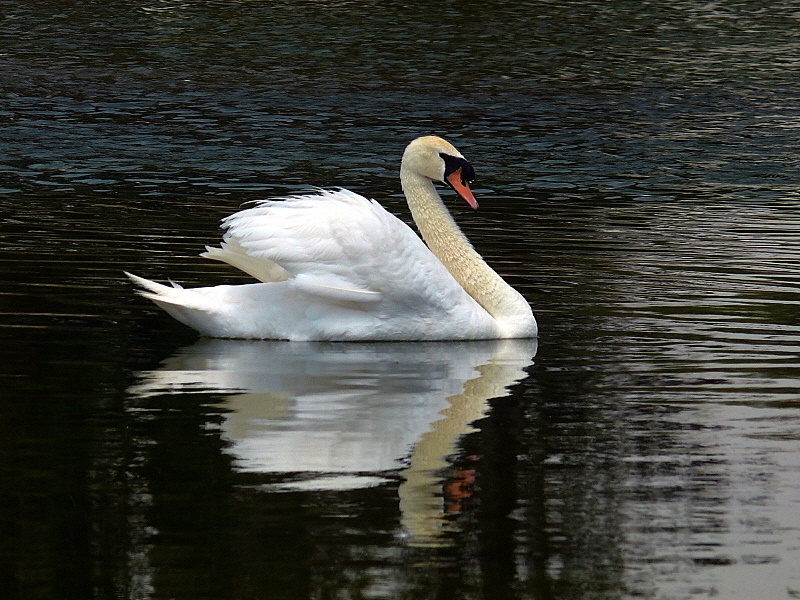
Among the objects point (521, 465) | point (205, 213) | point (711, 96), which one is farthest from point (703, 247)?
point (711, 96)

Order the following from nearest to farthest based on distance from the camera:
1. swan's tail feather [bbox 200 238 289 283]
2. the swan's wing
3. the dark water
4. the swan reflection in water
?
the dark water
the swan reflection in water
the swan's wing
swan's tail feather [bbox 200 238 289 283]

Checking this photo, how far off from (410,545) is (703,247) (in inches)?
258

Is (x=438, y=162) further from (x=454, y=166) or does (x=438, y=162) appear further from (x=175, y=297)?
(x=175, y=297)

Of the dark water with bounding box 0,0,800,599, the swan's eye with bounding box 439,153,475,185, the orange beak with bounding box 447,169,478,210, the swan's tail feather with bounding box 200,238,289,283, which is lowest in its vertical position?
the dark water with bounding box 0,0,800,599

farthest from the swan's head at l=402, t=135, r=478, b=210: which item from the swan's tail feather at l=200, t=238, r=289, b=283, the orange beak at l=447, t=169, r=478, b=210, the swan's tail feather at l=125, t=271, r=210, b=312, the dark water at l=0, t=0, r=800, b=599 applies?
the swan's tail feather at l=125, t=271, r=210, b=312

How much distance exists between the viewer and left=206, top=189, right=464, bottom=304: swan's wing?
26.2ft

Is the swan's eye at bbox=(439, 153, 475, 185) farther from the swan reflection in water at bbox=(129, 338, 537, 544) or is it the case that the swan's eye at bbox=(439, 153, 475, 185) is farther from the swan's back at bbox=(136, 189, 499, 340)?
the swan reflection in water at bbox=(129, 338, 537, 544)

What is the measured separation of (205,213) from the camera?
1223 cm

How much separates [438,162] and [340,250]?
3.49ft

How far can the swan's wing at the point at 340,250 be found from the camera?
26.2 ft

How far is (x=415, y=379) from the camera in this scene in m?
7.41

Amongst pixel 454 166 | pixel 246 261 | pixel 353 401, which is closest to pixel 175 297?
pixel 246 261

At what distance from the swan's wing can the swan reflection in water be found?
325 millimetres

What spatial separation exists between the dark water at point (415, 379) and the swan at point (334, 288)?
6.2 inches
